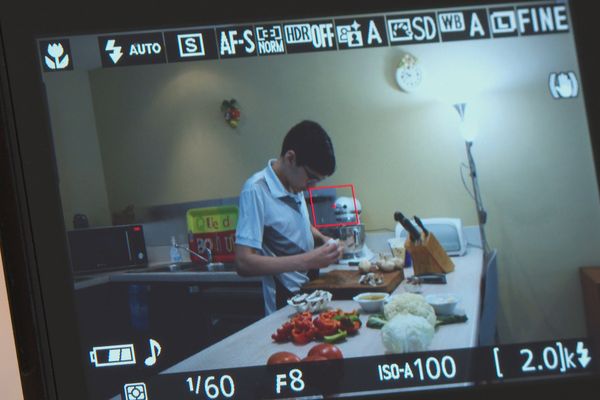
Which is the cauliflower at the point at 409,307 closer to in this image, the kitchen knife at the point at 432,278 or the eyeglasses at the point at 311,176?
the kitchen knife at the point at 432,278

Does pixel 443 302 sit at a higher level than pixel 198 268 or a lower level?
lower

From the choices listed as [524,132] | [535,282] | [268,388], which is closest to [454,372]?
[535,282]

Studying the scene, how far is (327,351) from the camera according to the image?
79 cm

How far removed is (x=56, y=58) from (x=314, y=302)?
60cm

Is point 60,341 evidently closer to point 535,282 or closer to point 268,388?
point 268,388

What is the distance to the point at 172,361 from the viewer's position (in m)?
0.81

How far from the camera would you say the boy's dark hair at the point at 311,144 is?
0.81 m

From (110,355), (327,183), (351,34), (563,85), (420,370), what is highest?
(351,34)

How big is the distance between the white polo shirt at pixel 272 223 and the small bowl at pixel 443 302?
8.5 inches

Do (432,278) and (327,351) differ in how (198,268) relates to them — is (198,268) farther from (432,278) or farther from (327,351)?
(432,278)

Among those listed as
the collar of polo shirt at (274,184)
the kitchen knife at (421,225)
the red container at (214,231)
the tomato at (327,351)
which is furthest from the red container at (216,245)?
the kitchen knife at (421,225)

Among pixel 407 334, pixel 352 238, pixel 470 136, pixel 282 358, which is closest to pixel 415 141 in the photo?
pixel 470 136

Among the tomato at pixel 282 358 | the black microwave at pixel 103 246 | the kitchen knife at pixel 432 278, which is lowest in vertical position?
the tomato at pixel 282 358

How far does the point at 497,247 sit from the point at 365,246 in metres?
0.22
